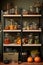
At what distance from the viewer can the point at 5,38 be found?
14.2ft

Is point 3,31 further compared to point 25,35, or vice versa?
point 25,35

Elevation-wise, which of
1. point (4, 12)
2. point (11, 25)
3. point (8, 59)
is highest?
point (4, 12)

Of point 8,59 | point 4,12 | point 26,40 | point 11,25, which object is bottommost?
point 8,59

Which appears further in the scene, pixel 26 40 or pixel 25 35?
pixel 25 35

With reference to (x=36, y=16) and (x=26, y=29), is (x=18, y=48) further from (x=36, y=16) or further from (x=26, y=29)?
(x=36, y=16)

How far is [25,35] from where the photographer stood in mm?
4594

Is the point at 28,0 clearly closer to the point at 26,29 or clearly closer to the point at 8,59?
the point at 26,29

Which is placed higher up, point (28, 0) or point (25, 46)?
point (28, 0)

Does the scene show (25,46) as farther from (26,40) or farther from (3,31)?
(3,31)

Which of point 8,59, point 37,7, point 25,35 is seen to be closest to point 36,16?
point 37,7

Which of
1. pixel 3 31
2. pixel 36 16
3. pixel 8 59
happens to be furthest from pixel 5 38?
pixel 36 16

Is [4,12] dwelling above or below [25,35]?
above

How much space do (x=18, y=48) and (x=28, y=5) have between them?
992 millimetres

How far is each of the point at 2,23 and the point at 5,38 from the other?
341 mm
